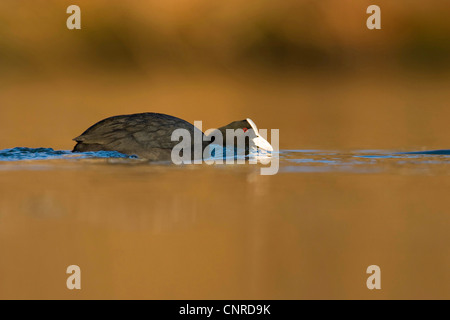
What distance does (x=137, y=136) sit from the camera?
12.0 metres

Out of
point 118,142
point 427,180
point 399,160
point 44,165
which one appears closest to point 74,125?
point 118,142

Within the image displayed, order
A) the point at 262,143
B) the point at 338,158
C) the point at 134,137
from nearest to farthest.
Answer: the point at 338,158, the point at 134,137, the point at 262,143

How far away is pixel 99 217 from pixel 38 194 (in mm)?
1748

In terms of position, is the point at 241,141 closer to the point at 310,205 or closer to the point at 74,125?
the point at 74,125

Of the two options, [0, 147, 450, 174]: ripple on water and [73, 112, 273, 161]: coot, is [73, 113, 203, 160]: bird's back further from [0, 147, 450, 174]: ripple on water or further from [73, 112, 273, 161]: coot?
[0, 147, 450, 174]: ripple on water

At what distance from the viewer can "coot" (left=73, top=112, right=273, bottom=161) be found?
39.0 ft

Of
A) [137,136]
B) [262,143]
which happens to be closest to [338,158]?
[262,143]

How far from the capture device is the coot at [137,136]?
11891 millimetres

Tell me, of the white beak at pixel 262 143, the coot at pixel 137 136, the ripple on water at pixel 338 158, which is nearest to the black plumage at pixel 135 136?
the coot at pixel 137 136

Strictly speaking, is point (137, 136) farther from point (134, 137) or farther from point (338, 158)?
point (338, 158)

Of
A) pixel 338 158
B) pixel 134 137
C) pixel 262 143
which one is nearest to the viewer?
pixel 338 158

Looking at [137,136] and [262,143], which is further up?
[137,136]

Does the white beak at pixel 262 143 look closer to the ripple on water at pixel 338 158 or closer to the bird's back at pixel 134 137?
the ripple on water at pixel 338 158

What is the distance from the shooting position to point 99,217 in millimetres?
6457
